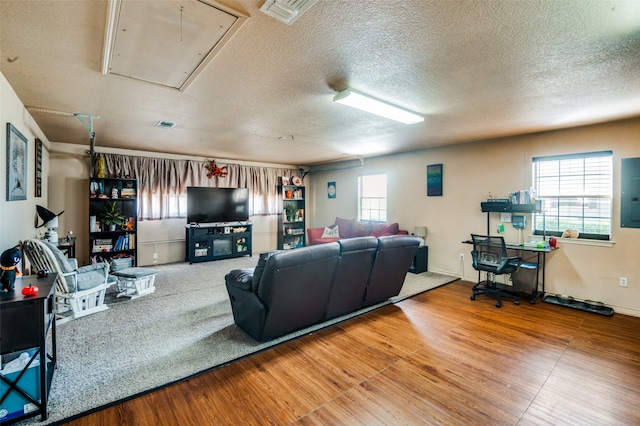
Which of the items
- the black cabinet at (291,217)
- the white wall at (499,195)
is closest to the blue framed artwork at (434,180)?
the white wall at (499,195)

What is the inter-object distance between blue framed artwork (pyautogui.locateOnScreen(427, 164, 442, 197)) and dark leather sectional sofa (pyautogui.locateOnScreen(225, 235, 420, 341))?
7.59 feet

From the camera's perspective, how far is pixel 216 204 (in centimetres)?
681

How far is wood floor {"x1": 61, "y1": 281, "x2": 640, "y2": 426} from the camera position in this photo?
1.92 metres

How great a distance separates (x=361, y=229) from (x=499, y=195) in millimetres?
2837

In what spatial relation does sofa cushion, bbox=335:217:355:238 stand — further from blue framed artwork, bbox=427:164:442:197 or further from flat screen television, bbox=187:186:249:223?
flat screen television, bbox=187:186:249:223

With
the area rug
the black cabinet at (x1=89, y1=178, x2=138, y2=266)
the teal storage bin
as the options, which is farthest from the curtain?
the teal storage bin

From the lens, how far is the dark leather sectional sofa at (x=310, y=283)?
2.67m

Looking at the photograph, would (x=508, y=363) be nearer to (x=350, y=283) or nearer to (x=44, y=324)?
(x=350, y=283)

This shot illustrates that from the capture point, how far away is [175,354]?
2654 mm

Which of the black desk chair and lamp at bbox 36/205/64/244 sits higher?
lamp at bbox 36/205/64/244

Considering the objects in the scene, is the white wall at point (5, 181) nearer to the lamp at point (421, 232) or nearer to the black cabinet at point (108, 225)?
the black cabinet at point (108, 225)

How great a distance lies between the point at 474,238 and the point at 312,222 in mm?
5142

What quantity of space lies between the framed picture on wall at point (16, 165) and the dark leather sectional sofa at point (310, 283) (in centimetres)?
208

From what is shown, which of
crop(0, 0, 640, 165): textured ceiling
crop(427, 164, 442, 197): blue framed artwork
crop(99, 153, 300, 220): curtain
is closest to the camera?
crop(0, 0, 640, 165): textured ceiling
